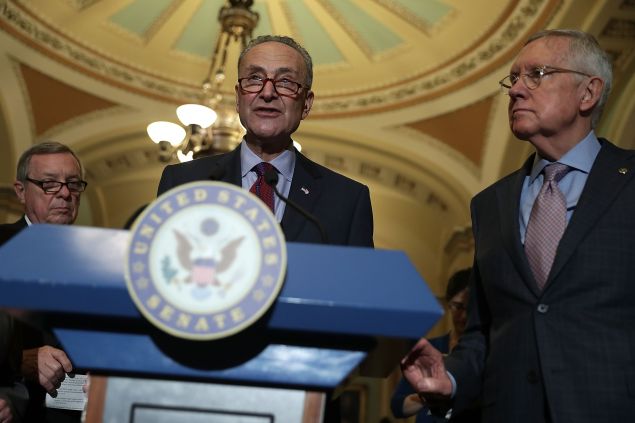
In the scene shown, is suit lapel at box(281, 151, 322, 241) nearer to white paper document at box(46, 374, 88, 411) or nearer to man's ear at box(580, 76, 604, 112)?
man's ear at box(580, 76, 604, 112)

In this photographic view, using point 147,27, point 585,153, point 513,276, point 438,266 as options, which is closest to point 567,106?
point 585,153

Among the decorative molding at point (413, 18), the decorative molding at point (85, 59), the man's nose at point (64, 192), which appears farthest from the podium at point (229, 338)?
the decorative molding at point (85, 59)

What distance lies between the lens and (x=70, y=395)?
2.10m

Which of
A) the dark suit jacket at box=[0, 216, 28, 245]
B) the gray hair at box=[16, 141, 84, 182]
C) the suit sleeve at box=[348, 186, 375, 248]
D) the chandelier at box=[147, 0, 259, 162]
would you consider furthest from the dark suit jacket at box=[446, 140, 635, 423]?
the chandelier at box=[147, 0, 259, 162]

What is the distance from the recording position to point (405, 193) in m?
10.2

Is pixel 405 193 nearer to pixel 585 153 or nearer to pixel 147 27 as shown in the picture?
pixel 147 27

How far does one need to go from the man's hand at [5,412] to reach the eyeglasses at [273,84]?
0.95 meters

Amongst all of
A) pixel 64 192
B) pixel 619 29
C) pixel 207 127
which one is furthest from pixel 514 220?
pixel 619 29

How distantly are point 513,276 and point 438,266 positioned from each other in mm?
9594

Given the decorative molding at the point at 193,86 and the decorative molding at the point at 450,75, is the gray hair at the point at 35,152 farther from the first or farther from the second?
the decorative molding at the point at 193,86

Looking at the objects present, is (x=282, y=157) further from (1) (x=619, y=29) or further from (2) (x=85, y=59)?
(2) (x=85, y=59)

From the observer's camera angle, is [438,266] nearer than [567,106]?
No

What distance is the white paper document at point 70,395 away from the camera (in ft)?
6.85

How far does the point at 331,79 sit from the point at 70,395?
7.21 metres
